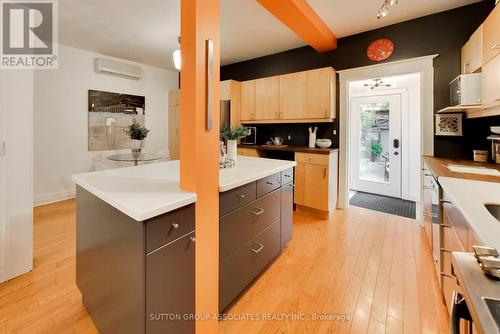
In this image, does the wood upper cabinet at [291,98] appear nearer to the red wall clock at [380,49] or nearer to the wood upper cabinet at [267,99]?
the wood upper cabinet at [267,99]

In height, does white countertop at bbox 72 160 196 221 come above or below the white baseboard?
above

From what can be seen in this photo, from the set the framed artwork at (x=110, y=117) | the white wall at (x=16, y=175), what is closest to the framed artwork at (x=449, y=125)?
the white wall at (x=16, y=175)

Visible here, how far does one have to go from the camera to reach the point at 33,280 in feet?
6.22

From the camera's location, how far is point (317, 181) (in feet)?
11.2

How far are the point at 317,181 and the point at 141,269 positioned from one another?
2839 mm

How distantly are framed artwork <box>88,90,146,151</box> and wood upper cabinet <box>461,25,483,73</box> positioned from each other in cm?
533

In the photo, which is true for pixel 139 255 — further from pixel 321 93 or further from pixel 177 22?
pixel 321 93

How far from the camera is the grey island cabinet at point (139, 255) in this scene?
0.99m

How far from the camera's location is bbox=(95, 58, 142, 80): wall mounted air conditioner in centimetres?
427

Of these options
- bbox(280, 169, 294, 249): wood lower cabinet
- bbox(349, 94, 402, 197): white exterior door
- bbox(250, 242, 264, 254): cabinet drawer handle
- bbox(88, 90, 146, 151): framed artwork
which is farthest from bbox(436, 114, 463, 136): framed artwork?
bbox(88, 90, 146, 151): framed artwork

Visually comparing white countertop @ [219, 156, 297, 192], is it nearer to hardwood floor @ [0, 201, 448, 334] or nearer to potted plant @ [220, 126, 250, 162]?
potted plant @ [220, 126, 250, 162]

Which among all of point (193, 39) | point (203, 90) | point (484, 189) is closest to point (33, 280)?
point (203, 90)
